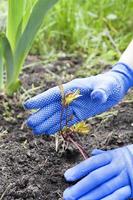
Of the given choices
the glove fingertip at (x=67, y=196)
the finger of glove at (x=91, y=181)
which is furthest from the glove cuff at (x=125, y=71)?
the glove fingertip at (x=67, y=196)

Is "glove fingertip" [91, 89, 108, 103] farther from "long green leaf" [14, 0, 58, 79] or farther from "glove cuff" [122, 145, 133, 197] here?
"long green leaf" [14, 0, 58, 79]

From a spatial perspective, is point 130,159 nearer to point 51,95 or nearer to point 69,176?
point 69,176

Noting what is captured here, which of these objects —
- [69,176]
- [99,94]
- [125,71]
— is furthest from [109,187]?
[125,71]

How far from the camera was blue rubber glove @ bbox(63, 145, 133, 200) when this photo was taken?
65.0 inches

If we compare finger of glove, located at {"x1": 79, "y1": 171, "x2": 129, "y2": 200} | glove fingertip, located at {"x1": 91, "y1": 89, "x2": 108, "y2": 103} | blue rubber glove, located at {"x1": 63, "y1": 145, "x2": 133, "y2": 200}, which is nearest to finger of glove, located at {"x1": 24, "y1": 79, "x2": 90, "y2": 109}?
glove fingertip, located at {"x1": 91, "y1": 89, "x2": 108, "y2": 103}

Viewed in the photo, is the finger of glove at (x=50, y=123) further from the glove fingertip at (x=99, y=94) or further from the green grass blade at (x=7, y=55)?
the green grass blade at (x=7, y=55)

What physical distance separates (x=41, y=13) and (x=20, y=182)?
2.10ft

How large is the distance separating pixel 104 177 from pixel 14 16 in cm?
74

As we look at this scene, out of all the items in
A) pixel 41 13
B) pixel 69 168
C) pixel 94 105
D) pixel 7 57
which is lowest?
pixel 69 168

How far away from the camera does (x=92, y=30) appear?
299 centimetres

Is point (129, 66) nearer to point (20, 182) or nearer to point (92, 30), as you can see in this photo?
point (20, 182)

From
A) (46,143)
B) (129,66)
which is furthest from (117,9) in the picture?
(46,143)

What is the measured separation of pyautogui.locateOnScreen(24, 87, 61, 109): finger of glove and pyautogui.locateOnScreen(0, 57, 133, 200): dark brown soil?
0.65 feet

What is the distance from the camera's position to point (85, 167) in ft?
5.59
